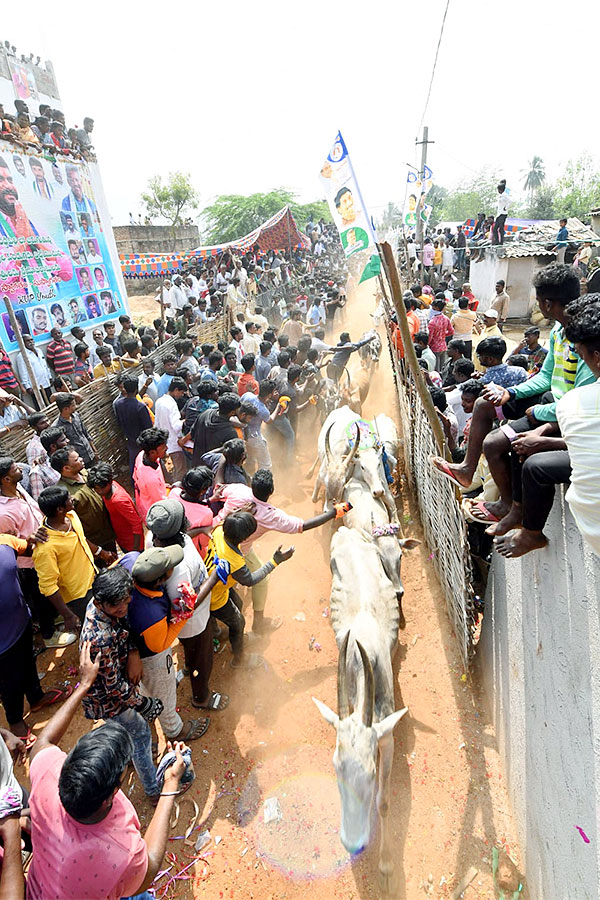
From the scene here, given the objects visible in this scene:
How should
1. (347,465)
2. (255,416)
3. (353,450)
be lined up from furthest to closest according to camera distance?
(255,416), (347,465), (353,450)

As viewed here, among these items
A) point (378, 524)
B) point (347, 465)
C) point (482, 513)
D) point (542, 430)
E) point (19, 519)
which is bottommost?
point (378, 524)

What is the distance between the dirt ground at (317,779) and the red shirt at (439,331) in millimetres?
5676

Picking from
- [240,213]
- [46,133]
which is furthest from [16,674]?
[240,213]

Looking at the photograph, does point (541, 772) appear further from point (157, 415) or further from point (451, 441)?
point (157, 415)

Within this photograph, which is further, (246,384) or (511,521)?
(246,384)

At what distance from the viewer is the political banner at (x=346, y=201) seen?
848 cm

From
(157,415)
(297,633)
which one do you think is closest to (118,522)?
(157,415)

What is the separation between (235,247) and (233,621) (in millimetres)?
17601

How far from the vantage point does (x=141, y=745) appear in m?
3.41

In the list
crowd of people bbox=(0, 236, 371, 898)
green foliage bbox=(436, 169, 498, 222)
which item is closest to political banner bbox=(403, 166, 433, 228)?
crowd of people bbox=(0, 236, 371, 898)

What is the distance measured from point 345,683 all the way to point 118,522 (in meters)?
2.91

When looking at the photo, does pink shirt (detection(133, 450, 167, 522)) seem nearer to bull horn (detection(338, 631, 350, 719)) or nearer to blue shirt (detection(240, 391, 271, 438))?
blue shirt (detection(240, 391, 271, 438))

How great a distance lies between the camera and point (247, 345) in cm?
1024

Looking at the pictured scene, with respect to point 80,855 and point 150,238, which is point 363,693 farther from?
point 150,238
